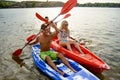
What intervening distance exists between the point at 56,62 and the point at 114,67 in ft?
8.57

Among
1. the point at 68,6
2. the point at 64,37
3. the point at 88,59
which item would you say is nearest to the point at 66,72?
the point at 88,59

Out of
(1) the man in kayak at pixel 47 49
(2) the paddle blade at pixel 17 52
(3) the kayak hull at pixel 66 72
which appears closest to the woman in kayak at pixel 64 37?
(3) the kayak hull at pixel 66 72

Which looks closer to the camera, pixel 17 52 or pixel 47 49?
pixel 47 49

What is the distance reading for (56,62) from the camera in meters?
7.68

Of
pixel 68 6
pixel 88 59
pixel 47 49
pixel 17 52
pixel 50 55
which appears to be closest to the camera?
pixel 50 55

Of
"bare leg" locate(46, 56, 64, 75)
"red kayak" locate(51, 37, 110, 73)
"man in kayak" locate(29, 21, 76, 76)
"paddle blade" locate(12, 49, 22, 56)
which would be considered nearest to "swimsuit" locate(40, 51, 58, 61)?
"man in kayak" locate(29, 21, 76, 76)

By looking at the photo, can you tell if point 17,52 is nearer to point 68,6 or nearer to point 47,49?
point 47,49

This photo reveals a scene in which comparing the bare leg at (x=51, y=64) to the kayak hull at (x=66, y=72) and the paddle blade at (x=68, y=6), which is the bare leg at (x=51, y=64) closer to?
the kayak hull at (x=66, y=72)

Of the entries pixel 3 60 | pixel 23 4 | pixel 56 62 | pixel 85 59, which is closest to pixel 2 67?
pixel 3 60

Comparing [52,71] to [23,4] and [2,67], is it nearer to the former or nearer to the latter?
[2,67]

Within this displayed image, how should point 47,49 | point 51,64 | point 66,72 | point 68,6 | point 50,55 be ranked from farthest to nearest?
1. point 68,6
2. point 47,49
3. point 50,55
4. point 51,64
5. point 66,72

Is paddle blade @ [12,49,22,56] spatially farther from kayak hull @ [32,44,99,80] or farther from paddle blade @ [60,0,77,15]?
paddle blade @ [60,0,77,15]

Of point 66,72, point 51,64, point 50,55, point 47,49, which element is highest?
point 47,49

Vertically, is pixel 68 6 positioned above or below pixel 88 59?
above
